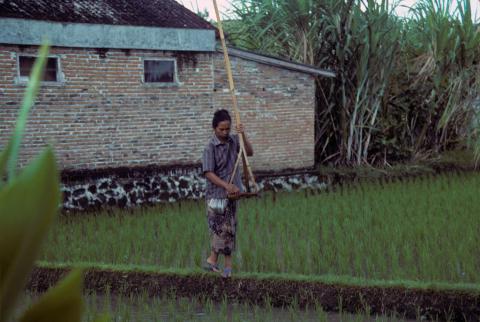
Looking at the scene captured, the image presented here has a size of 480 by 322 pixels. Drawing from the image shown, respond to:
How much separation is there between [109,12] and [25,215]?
1287 cm

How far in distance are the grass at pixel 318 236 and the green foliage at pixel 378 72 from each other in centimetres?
333

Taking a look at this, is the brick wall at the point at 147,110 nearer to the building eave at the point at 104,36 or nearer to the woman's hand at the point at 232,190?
the building eave at the point at 104,36

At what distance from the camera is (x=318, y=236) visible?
8.91 metres

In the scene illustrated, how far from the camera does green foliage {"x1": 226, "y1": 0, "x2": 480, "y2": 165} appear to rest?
1564cm

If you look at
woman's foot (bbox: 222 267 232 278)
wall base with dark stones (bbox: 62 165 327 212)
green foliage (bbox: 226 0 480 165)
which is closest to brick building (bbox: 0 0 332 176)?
Answer: wall base with dark stones (bbox: 62 165 327 212)

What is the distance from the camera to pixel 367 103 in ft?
52.0

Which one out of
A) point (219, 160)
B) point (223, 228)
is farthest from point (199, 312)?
point (219, 160)

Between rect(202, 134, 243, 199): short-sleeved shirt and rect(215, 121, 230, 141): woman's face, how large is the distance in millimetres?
46

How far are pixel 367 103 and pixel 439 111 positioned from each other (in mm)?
1822

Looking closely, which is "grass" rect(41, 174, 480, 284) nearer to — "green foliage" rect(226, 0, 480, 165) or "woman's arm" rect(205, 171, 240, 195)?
"woman's arm" rect(205, 171, 240, 195)

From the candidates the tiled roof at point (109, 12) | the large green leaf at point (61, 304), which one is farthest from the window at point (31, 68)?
the large green leaf at point (61, 304)

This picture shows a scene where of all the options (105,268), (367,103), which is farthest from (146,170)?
(105,268)

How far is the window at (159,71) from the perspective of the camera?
13305mm

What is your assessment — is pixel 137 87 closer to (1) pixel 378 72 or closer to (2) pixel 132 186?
(2) pixel 132 186
